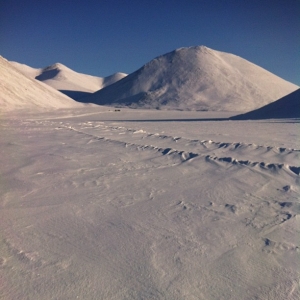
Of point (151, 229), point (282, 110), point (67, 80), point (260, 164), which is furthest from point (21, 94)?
point (67, 80)

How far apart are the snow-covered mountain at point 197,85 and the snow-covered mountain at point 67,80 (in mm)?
18962

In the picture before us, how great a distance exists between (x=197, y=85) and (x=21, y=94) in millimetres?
26112

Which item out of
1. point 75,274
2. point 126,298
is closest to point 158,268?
point 126,298

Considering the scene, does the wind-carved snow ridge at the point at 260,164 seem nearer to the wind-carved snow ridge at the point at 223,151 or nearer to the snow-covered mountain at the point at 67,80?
the wind-carved snow ridge at the point at 223,151

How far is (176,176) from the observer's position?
601 centimetres

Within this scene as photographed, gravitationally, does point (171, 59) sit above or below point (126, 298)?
above

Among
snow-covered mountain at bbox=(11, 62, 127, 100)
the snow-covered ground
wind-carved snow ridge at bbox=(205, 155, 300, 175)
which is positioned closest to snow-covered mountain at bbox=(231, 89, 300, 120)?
wind-carved snow ridge at bbox=(205, 155, 300, 175)

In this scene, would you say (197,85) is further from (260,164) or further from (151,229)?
(151,229)

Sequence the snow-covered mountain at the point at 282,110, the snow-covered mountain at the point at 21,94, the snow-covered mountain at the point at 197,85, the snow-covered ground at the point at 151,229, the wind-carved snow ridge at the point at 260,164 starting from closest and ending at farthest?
the snow-covered ground at the point at 151,229, the wind-carved snow ridge at the point at 260,164, the snow-covered mountain at the point at 282,110, the snow-covered mountain at the point at 21,94, the snow-covered mountain at the point at 197,85

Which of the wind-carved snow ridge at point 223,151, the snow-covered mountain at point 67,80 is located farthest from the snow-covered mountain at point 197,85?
the wind-carved snow ridge at point 223,151

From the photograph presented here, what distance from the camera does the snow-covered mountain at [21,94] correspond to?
32281mm

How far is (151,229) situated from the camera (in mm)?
3834

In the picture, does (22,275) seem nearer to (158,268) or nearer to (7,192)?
(158,268)

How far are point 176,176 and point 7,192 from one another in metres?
2.75
